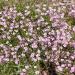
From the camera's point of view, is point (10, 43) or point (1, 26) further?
point (1, 26)

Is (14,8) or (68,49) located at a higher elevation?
(14,8)

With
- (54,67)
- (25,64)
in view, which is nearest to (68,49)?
(54,67)

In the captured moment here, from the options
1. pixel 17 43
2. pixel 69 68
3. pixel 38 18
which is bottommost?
pixel 69 68

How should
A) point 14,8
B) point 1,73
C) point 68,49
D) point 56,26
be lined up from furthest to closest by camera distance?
point 14,8
point 56,26
point 68,49
point 1,73

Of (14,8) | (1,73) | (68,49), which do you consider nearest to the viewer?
(1,73)

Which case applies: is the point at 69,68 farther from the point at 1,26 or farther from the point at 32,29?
the point at 1,26

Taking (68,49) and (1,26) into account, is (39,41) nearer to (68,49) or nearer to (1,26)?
(68,49)
